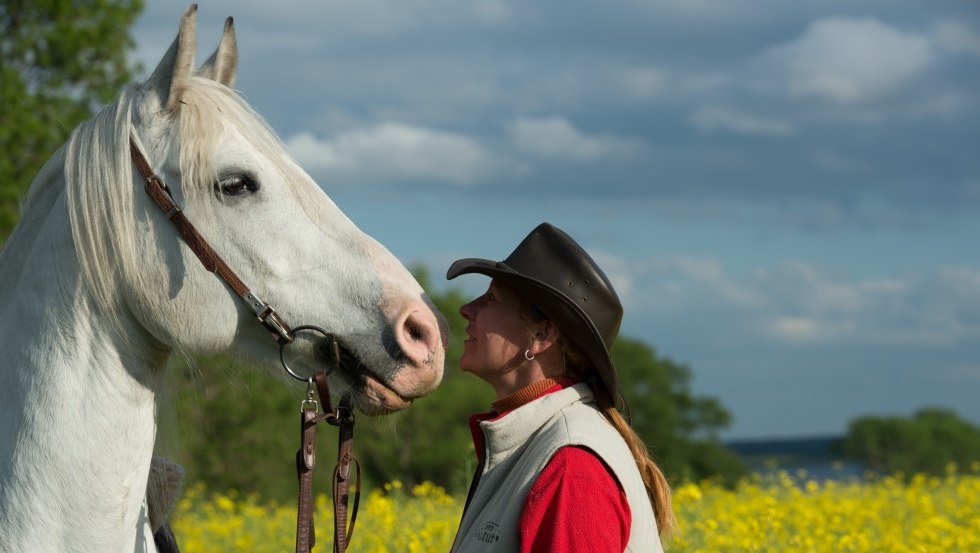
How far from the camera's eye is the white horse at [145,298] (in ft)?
9.13

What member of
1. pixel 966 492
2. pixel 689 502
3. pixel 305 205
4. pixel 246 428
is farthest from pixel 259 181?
pixel 246 428

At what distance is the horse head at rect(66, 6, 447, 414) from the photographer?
2.92 m

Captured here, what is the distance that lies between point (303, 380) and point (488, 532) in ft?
2.26

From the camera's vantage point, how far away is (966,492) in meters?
8.76

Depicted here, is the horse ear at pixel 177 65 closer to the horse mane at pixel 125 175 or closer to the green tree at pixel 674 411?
the horse mane at pixel 125 175

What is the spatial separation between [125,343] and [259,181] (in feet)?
1.90

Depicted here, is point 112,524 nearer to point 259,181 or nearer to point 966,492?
point 259,181

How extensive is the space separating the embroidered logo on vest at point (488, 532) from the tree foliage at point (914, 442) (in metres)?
49.6

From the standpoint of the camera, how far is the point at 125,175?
2.93m

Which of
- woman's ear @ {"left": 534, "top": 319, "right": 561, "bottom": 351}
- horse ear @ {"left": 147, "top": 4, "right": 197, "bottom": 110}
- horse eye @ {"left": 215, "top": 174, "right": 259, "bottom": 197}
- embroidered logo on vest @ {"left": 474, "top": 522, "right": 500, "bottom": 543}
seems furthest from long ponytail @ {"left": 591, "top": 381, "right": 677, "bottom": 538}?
horse ear @ {"left": 147, "top": 4, "right": 197, "bottom": 110}

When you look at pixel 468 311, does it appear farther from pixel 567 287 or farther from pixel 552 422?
pixel 552 422

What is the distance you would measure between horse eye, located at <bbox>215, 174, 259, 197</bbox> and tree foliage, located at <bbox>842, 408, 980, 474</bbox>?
4990 cm

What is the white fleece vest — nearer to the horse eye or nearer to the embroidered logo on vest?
the embroidered logo on vest

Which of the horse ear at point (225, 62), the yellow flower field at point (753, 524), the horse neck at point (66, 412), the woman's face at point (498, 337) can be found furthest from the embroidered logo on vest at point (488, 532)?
the yellow flower field at point (753, 524)
